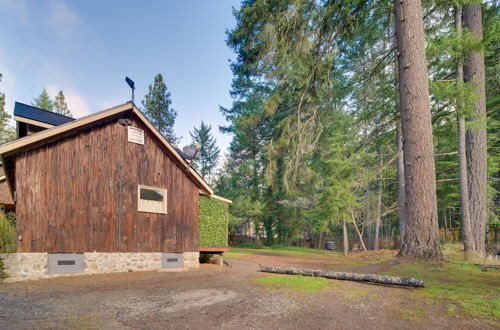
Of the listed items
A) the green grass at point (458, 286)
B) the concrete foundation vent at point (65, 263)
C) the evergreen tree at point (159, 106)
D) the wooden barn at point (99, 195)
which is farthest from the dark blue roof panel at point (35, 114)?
the evergreen tree at point (159, 106)

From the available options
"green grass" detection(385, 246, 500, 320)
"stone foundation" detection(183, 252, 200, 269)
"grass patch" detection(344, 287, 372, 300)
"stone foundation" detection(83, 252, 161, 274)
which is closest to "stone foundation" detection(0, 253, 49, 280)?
"stone foundation" detection(83, 252, 161, 274)

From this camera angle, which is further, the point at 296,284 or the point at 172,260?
the point at 172,260

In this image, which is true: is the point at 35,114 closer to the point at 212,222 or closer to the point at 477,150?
the point at 212,222

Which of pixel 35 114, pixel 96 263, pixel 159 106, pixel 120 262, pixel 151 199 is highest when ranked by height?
pixel 159 106

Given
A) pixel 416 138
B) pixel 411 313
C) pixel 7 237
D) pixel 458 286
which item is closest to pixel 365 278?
pixel 458 286

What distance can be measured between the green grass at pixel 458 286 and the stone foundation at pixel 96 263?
841cm

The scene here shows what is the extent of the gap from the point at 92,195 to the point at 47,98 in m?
44.2

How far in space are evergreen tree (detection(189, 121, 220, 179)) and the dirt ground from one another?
42779mm

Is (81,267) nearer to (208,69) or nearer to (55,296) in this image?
(55,296)

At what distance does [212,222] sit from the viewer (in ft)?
42.5

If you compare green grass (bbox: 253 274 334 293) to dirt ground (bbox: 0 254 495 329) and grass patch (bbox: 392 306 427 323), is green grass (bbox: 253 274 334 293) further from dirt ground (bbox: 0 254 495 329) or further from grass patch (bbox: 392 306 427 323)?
grass patch (bbox: 392 306 427 323)

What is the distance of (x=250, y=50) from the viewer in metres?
11.0

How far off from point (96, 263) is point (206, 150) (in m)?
41.2

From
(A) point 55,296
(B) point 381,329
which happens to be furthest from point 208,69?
(B) point 381,329
